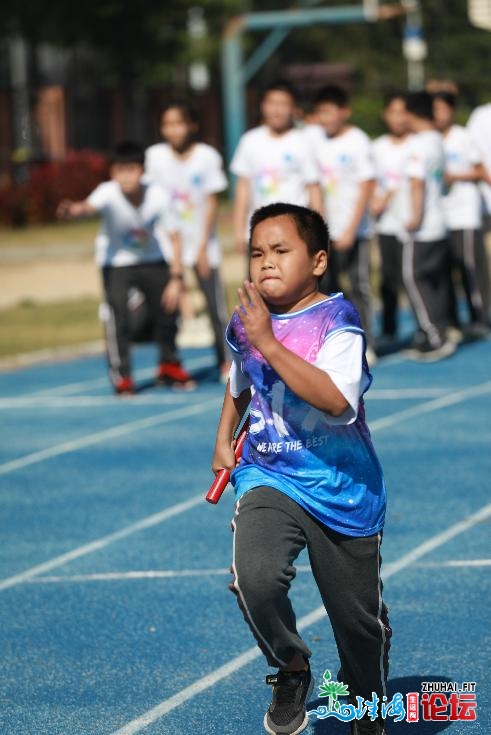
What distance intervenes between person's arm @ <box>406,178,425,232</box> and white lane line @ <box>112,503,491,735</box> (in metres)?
5.64

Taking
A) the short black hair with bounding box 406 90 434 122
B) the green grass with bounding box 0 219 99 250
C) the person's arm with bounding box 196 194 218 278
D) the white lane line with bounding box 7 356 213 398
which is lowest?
the green grass with bounding box 0 219 99 250

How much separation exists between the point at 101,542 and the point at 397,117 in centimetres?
651

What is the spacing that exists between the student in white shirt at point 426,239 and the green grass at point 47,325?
3862 millimetres

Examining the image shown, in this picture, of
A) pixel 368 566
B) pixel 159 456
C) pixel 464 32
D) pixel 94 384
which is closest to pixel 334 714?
pixel 368 566

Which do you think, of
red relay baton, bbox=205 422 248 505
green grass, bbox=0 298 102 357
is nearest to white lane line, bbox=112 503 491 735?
red relay baton, bbox=205 422 248 505

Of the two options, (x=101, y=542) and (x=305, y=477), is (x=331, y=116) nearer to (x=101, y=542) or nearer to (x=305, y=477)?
(x=101, y=542)

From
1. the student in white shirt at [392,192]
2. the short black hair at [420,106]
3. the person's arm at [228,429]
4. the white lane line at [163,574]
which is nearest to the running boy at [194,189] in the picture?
the student in white shirt at [392,192]

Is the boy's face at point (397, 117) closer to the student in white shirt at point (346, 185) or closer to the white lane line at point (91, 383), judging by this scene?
the student in white shirt at point (346, 185)

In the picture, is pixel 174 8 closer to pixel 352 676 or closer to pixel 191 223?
pixel 191 223

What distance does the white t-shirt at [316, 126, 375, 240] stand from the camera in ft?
40.0

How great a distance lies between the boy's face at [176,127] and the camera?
11.6m

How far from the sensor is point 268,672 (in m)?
5.29

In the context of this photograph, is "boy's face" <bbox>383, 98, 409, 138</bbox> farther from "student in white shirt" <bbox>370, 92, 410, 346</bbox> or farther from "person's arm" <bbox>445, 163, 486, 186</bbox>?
"person's arm" <bbox>445, 163, 486, 186</bbox>

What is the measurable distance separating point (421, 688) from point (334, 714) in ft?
1.79
